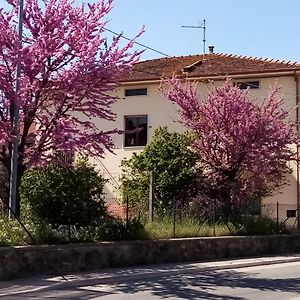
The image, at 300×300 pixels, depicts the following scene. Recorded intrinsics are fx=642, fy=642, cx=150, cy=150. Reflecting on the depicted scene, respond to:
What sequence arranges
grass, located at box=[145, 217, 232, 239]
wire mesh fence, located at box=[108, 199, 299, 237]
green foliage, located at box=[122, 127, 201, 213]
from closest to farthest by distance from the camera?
grass, located at box=[145, 217, 232, 239] → wire mesh fence, located at box=[108, 199, 299, 237] → green foliage, located at box=[122, 127, 201, 213]

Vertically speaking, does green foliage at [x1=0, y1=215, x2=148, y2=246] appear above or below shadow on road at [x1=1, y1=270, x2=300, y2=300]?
above

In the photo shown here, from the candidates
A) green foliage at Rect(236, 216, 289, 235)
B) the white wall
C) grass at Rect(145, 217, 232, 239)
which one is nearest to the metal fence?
green foliage at Rect(236, 216, 289, 235)

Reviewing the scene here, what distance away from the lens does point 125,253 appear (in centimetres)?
1599

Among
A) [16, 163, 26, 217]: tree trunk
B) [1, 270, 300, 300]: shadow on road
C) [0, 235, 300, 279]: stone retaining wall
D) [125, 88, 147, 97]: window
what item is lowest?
[1, 270, 300, 300]: shadow on road

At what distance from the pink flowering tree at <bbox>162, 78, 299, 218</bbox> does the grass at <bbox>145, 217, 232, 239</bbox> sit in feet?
5.80

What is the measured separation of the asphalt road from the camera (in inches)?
456

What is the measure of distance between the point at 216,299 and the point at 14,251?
15.2ft

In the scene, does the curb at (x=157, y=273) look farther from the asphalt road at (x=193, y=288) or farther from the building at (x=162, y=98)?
the building at (x=162, y=98)

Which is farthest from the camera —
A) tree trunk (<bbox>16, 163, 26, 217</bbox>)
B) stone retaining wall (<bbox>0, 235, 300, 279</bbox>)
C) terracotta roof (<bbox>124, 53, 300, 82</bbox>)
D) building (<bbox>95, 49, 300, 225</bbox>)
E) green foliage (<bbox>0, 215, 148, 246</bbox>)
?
terracotta roof (<bbox>124, 53, 300, 82</bbox>)

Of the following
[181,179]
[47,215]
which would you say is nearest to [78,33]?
[47,215]

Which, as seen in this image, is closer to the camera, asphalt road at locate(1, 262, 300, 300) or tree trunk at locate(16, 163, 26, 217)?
asphalt road at locate(1, 262, 300, 300)

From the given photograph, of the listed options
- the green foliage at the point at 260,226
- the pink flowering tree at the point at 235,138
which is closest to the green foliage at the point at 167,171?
the pink flowering tree at the point at 235,138

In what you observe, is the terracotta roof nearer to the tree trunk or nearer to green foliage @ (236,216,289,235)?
green foliage @ (236,216,289,235)

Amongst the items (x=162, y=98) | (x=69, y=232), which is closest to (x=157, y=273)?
(x=69, y=232)
